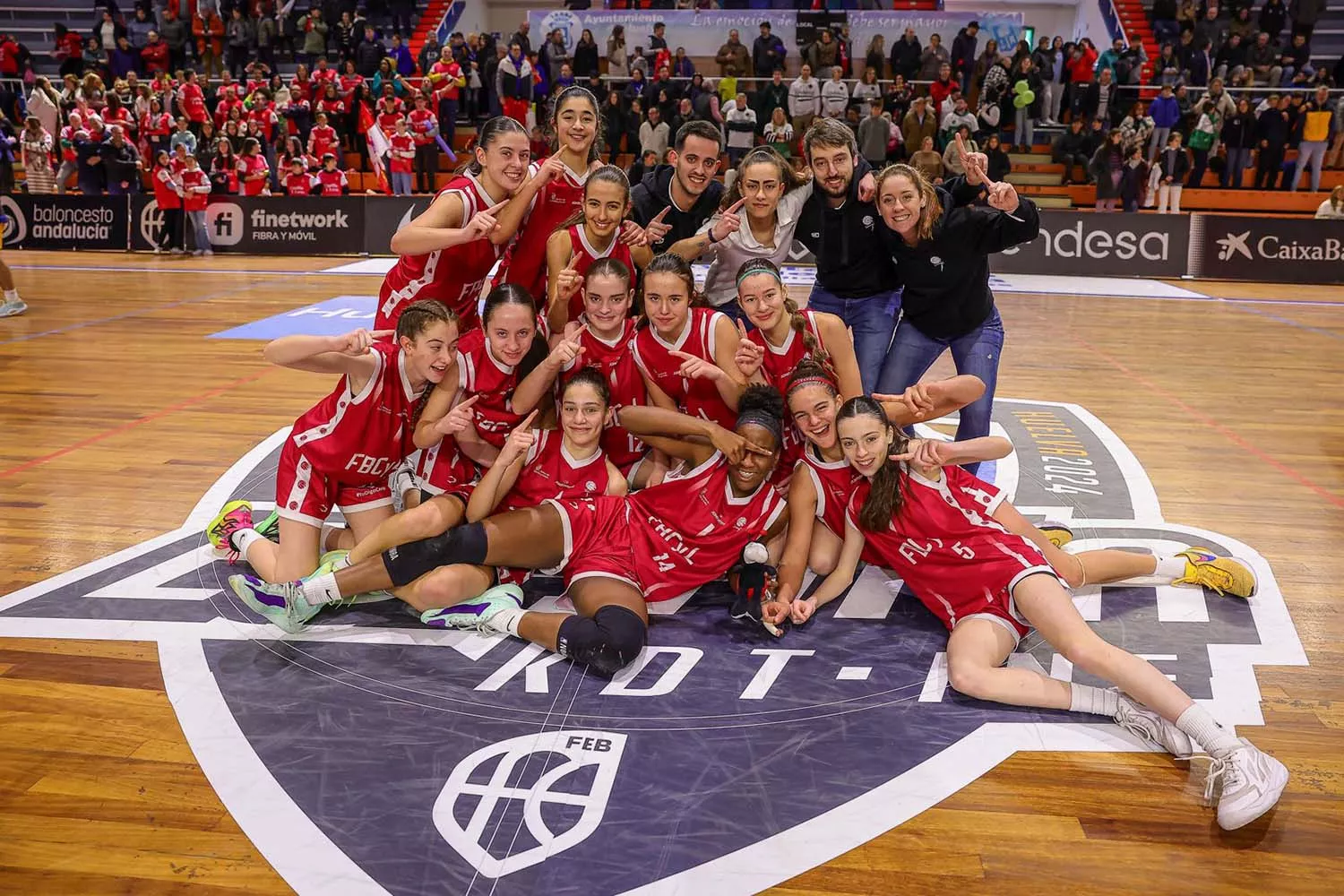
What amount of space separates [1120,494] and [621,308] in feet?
9.17

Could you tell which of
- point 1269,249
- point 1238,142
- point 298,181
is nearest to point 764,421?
point 1269,249

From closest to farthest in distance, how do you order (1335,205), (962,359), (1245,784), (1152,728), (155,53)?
1. (1245,784)
2. (1152,728)
3. (962,359)
4. (1335,205)
5. (155,53)

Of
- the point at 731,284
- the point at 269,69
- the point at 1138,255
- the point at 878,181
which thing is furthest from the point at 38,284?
the point at 1138,255

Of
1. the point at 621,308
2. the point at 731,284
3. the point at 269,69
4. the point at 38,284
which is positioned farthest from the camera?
the point at 269,69

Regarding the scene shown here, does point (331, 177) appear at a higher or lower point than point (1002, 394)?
higher

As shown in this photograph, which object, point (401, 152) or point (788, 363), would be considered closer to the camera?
point (788, 363)

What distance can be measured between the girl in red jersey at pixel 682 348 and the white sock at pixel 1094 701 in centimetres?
175

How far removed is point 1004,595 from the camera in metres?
3.41

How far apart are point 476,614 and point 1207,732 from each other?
2.41 m

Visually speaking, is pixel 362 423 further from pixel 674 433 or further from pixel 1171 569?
pixel 1171 569

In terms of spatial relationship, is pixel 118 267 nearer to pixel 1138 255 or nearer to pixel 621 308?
pixel 621 308

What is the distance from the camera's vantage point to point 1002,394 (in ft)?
23.2

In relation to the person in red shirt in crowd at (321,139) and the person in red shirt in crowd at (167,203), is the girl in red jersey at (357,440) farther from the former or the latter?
the person in red shirt in crowd at (321,139)

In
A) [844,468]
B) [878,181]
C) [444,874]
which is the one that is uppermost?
[878,181]
